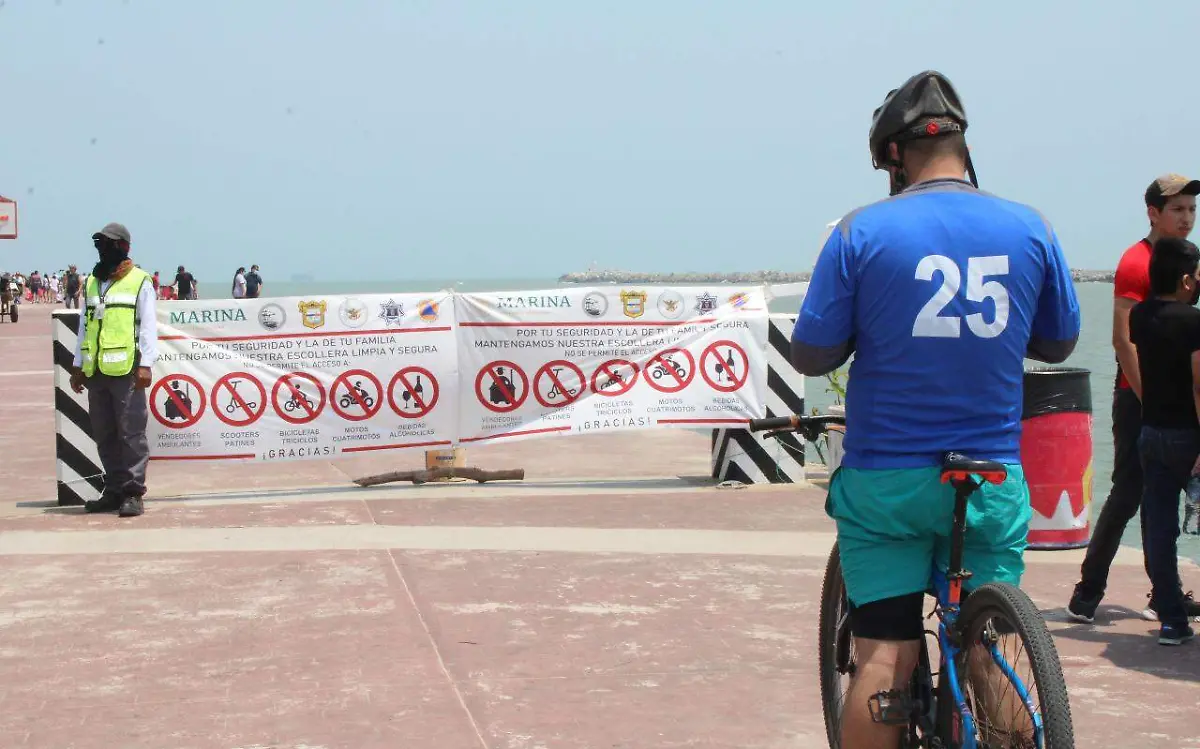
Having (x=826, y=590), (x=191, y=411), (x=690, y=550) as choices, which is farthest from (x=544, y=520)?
(x=826, y=590)

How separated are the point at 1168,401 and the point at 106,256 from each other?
6961mm

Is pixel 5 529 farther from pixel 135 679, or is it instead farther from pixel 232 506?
pixel 135 679

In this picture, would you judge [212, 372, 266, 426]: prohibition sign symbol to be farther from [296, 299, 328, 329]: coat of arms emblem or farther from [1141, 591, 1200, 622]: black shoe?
[1141, 591, 1200, 622]: black shoe

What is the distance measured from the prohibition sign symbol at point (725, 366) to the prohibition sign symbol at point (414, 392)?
2.16 m

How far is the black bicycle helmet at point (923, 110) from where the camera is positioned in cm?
364

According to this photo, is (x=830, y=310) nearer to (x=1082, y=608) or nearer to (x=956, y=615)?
(x=956, y=615)

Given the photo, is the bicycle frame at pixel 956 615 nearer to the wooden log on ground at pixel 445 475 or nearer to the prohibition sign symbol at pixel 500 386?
the prohibition sign symbol at pixel 500 386

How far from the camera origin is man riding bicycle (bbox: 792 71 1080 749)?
3.44 m

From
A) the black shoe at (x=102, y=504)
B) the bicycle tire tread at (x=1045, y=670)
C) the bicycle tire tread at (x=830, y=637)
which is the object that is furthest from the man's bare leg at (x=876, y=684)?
the black shoe at (x=102, y=504)

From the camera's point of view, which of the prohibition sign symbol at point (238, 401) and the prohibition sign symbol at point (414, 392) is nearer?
the prohibition sign symbol at point (238, 401)

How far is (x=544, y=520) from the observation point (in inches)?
378

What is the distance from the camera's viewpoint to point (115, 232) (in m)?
9.85

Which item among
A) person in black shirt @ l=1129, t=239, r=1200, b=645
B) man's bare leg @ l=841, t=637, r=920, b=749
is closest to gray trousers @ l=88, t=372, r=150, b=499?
person in black shirt @ l=1129, t=239, r=1200, b=645

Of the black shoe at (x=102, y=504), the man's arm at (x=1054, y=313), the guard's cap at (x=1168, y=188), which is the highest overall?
the guard's cap at (x=1168, y=188)
